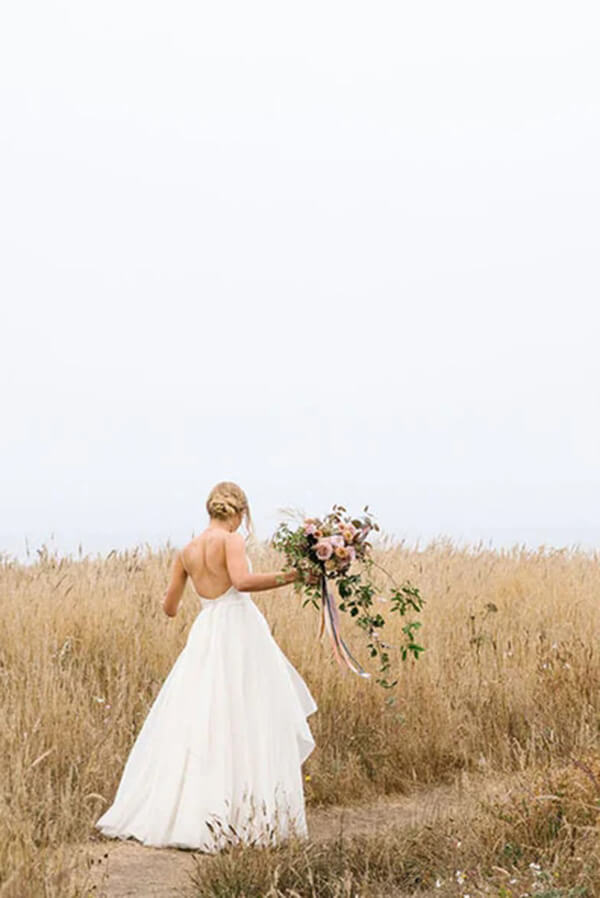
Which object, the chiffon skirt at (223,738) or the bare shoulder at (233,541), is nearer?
the bare shoulder at (233,541)

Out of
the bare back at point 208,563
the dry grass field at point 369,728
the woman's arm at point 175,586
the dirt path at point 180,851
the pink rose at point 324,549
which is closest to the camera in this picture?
the dry grass field at point 369,728

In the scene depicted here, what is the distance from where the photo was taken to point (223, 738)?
633 centimetres

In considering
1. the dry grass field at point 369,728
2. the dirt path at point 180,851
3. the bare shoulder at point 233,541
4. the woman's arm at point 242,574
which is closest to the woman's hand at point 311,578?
the woman's arm at point 242,574

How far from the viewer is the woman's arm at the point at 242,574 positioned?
614cm

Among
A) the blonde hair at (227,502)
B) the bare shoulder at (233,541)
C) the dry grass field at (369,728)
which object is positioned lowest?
the dry grass field at (369,728)

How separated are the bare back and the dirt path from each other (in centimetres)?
142

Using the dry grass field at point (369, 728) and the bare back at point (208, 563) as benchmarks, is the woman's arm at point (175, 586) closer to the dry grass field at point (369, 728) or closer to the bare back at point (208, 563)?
the bare back at point (208, 563)

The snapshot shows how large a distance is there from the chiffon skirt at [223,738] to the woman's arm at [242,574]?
0.87 feet

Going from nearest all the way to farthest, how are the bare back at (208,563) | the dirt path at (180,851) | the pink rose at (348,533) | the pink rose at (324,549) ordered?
the dirt path at (180,851)
the pink rose at (324,549)
the pink rose at (348,533)
the bare back at (208,563)

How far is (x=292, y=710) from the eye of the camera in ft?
21.5

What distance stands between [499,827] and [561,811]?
0.37m

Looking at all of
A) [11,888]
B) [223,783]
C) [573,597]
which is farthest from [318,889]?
[573,597]

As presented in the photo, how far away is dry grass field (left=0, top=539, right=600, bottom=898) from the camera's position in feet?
17.2

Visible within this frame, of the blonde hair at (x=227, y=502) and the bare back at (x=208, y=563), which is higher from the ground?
the blonde hair at (x=227, y=502)
